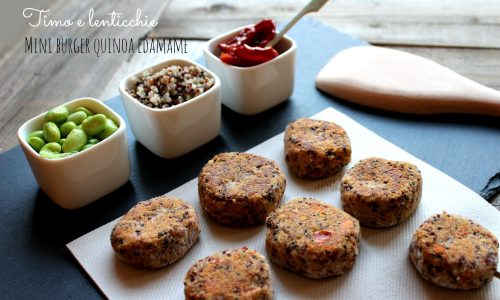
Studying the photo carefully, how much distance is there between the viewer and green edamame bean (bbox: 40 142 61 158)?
5.21 feet

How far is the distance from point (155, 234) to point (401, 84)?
1137mm

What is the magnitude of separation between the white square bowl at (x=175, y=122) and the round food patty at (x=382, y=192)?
528 mm

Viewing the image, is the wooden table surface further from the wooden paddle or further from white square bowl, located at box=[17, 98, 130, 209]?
white square bowl, located at box=[17, 98, 130, 209]

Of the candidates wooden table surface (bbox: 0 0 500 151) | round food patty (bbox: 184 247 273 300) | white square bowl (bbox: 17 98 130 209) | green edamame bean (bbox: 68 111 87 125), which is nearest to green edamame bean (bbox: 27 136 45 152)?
white square bowl (bbox: 17 98 130 209)

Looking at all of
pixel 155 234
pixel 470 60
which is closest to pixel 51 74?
pixel 155 234

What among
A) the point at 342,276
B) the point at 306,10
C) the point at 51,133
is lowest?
the point at 342,276

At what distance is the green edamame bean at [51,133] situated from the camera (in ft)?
5.40

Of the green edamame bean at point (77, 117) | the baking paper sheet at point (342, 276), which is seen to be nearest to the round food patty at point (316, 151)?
the baking paper sheet at point (342, 276)

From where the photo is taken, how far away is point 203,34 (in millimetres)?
2615

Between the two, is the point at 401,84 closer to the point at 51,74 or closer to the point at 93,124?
the point at 93,124

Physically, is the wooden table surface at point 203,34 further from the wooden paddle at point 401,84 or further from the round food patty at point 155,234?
the round food patty at point 155,234

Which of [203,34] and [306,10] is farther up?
[306,10]

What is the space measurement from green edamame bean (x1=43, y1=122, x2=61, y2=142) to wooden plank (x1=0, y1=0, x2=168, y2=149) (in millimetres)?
434

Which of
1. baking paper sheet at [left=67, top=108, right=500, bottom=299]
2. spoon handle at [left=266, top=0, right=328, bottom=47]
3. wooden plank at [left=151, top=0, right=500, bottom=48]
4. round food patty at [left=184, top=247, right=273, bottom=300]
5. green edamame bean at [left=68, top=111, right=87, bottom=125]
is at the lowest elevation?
baking paper sheet at [left=67, top=108, right=500, bottom=299]
